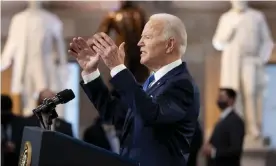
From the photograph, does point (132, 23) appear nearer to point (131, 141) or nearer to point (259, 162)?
point (259, 162)

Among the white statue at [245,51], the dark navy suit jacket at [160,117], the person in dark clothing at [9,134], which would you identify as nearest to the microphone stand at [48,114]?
the dark navy suit jacket at [160,117]

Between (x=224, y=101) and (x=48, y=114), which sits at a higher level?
(x=48, y=114)

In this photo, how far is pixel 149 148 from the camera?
8.93 feet

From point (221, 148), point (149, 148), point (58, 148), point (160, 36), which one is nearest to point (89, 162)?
point (58, 148)

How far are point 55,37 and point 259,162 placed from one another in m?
2.40

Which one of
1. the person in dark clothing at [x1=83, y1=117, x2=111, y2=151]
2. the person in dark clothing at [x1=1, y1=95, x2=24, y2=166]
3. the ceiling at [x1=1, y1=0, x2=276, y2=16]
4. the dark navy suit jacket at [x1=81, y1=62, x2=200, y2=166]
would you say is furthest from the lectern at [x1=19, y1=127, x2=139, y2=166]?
the ceiling at [x1=1, y1=0, x2=276, y2=16]

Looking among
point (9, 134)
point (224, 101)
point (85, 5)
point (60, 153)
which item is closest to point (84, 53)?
point (60, 153)

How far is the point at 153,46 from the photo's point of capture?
2.79 metres

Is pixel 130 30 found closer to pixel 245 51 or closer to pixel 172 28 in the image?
pixel 245 51

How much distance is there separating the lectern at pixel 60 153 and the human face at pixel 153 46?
43cm

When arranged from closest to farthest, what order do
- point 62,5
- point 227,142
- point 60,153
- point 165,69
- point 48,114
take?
1. point 60,153
2. point 48,114
3. point 165,69
4. point 227,142
5. point 62,5

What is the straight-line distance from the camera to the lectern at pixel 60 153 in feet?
7.88

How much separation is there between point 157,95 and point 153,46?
0.19 metres

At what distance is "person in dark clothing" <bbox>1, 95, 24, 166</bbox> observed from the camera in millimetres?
5777
